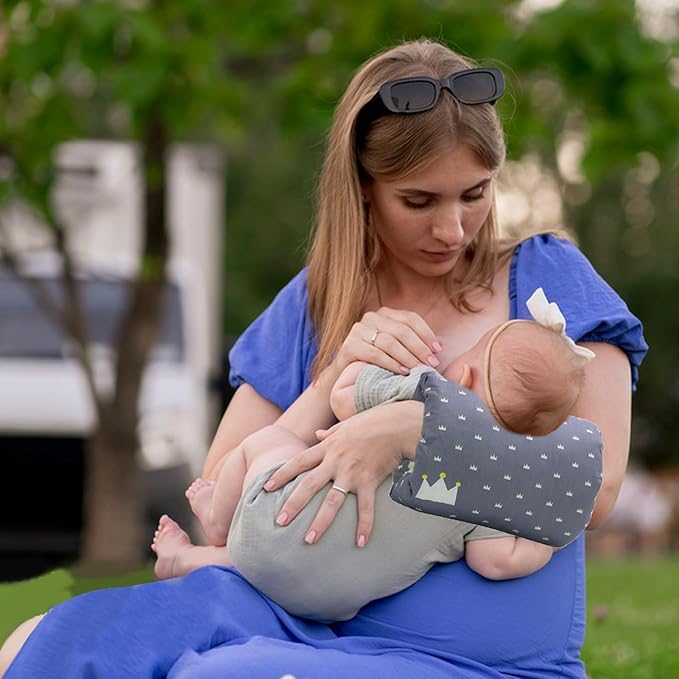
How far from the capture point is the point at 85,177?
1156cm

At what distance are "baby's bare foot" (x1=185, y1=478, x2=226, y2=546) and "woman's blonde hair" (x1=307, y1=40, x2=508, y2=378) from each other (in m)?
0.32

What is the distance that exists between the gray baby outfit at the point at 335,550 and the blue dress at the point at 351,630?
0.06 meters

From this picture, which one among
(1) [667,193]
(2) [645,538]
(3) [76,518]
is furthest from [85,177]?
(1) [667,193]

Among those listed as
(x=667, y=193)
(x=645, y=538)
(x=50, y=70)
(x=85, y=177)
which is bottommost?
(x=645, y=538)

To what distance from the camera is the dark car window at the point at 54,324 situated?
9.61 meters

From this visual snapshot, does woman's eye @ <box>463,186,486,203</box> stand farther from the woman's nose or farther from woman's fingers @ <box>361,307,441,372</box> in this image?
woman's fingers @ <box>361,307,441,372</box>

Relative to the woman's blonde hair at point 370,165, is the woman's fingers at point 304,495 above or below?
below

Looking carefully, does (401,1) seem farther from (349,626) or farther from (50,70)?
(349,626)

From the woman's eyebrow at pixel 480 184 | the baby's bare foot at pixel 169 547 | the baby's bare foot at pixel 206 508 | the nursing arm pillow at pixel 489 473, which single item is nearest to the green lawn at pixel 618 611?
the baby's bare foot at pixel 169 547

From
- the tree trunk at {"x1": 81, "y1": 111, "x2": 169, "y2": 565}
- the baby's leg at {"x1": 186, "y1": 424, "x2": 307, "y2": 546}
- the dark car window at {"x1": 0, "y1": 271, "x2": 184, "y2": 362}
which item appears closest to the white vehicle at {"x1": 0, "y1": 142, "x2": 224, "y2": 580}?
the dark car window at {"x1": 0, "y1": 271, "x2": 184, "y2": 362}

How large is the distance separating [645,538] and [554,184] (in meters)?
13.7

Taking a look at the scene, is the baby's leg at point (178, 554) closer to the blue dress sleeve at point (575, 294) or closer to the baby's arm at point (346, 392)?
the baby's arm at point (346, 392)

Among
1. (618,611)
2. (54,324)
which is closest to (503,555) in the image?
(618,611)

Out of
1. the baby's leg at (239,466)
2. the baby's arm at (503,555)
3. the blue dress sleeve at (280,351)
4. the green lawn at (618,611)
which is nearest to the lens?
the baby's arm at (503,555)
